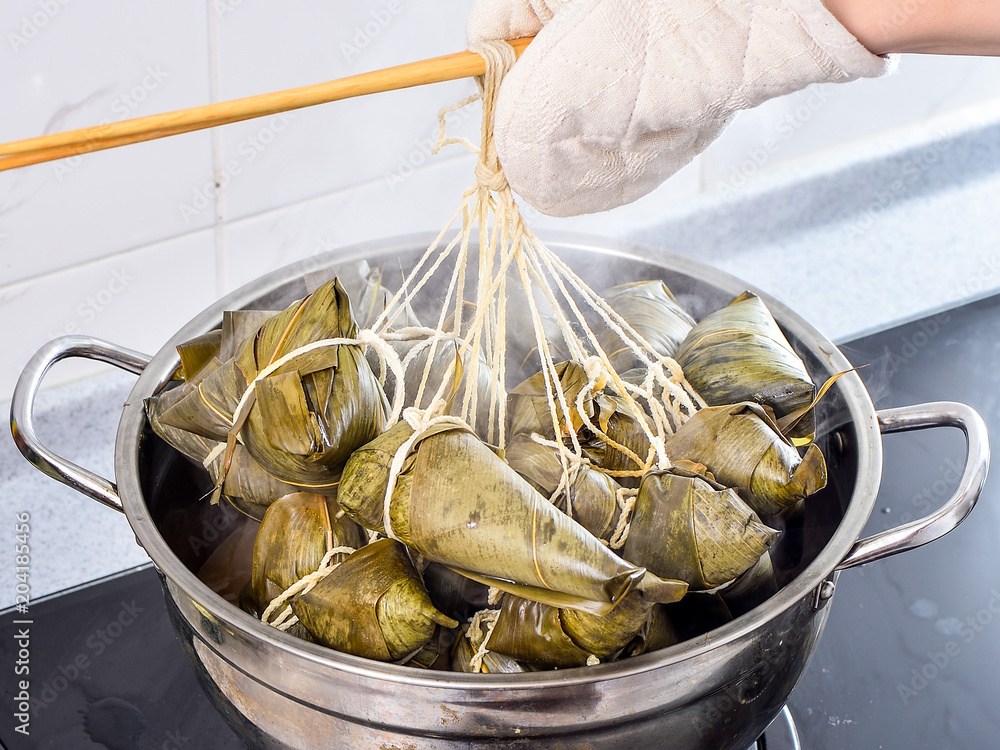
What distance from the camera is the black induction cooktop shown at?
0.79m

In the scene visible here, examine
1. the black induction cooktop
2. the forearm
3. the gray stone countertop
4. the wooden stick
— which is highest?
the forearm

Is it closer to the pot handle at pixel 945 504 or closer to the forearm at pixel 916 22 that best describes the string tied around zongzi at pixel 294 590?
the pot handle at pixel 945 504

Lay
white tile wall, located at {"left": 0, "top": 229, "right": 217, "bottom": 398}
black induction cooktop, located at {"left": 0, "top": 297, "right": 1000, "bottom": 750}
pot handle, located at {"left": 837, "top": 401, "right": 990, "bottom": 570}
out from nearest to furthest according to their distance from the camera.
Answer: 1. pot handle, located at {"left": 837, "top": 401, "right": 990, "bottom": 570}
2. black induction cooktop, located at {"left": 0, "top": 297, "right": 1000, "bottom": 750}
3. white tile wall, located at {"left": 0, "top": 229, "right": 217, "bottom": 398}

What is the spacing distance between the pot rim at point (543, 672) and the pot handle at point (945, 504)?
0.02 meters

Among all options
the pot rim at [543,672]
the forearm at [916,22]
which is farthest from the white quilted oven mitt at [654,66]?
the pot rim at [543,672]

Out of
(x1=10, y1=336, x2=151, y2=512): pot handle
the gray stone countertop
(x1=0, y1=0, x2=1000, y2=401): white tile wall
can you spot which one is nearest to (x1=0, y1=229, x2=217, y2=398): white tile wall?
(x1=0, y1=0, x2=1000, y2=401): white tile wall

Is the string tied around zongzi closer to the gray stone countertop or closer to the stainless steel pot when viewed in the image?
the stainless steel pot

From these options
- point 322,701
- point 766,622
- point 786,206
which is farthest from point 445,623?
point 786,206

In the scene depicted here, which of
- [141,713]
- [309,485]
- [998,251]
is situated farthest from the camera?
[998,251]

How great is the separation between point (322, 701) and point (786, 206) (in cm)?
118

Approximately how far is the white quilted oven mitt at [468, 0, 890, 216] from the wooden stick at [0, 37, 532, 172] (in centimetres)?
5

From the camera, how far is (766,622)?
1.69ft

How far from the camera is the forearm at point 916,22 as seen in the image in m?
0.52

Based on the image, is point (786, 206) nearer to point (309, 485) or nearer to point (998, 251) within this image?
point (998, 251)
